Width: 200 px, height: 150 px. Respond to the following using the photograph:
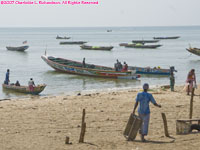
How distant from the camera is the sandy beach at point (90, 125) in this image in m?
8.53

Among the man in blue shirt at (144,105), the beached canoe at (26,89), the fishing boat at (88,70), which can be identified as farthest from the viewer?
the fishing boat at (88,70)

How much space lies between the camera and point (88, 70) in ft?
98.3

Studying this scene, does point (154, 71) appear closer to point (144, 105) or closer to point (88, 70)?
point (88, 70)

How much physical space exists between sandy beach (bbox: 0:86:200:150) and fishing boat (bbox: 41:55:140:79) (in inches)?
484

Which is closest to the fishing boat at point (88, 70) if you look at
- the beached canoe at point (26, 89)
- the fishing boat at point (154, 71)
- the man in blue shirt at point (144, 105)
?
the fishing boat at point (154, 71)

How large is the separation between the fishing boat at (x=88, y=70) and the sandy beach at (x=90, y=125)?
40.3 feet

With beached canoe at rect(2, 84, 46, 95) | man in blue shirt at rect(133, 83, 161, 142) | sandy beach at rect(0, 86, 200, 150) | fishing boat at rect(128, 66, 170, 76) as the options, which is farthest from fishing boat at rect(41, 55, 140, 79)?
man in blue shirt at rect(133, 83, 161, 142)

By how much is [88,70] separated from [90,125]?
63.1 feet

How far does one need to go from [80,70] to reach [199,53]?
17.5m

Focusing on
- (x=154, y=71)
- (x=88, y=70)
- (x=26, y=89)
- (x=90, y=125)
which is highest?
(x=154, y=71)

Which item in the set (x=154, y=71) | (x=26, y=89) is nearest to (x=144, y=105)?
(x=26, y=89)

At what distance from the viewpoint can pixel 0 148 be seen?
334 inches

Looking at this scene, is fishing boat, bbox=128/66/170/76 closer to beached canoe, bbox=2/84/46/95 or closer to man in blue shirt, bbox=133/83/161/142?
beached canoe, bbox=2/84/46/95

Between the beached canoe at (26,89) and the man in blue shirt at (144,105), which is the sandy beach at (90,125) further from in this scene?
the beached canoe at (26,89)
